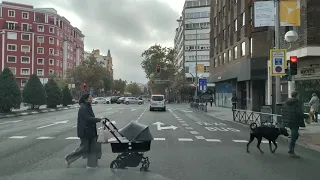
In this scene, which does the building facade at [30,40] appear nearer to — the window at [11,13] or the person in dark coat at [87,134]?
the window at [11,13]

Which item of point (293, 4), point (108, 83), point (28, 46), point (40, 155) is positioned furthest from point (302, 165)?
point (108, 83)

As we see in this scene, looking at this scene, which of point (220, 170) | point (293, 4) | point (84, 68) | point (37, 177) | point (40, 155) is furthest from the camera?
point (84, 68)

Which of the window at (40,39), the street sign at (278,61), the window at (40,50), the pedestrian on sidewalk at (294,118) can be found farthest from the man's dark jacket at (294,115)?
the window at (40,39)

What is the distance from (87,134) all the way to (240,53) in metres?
31.3

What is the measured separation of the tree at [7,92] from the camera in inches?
1094

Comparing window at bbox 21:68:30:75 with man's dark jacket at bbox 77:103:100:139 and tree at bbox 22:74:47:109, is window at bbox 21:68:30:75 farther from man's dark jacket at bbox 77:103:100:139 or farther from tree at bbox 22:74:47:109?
man's dark jacket at bbox 77:103:100:139

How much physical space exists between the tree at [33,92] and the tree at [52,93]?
509cm

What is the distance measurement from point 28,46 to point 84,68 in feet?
55.1

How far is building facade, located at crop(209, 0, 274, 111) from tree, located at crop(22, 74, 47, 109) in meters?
20.3

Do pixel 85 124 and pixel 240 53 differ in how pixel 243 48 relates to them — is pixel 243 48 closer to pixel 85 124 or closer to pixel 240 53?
pixel 240 53

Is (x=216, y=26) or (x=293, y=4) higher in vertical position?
(x=216, y=26)

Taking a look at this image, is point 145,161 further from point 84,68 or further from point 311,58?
point 84,68

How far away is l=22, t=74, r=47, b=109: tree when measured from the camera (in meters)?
33.7

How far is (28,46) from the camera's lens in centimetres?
8300
